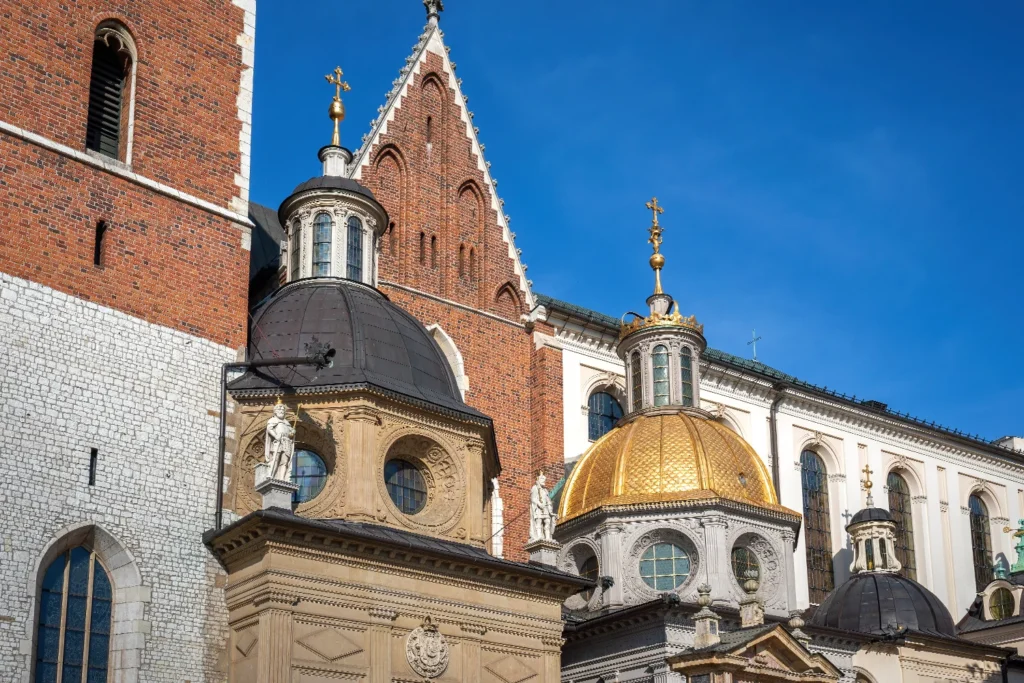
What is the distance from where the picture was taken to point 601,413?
34312 mm

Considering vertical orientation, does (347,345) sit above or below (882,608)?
above

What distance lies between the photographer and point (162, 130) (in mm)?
23328

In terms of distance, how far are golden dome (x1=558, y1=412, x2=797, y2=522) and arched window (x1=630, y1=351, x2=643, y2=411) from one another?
205 centimetres

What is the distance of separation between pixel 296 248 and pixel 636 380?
936cm

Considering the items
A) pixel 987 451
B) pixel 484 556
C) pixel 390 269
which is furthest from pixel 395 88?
pixel 987 451

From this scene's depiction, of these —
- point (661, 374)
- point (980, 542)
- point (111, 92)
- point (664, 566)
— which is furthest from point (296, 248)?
point (980, 542)

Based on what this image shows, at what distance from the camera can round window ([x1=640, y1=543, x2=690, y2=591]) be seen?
28.5 metres

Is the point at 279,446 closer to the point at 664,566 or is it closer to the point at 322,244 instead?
the point at 322,244

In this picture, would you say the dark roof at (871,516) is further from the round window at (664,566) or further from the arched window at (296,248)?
the arched window at (296,248)

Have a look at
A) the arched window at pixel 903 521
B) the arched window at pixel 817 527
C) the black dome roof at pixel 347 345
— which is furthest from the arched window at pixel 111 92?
the arched window at pixel 903 521

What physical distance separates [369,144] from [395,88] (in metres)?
1.71

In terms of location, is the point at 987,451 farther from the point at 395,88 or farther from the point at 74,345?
the point at 74,345

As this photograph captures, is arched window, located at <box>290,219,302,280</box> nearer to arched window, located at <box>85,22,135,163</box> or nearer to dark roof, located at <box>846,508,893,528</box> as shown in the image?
arched window, located at <box>85,22,135,163</box>

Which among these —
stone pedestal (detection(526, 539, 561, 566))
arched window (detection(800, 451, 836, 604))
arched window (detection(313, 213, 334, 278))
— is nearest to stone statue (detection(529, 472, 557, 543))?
stone pedestal (detection(526, 539, 561, 566))
